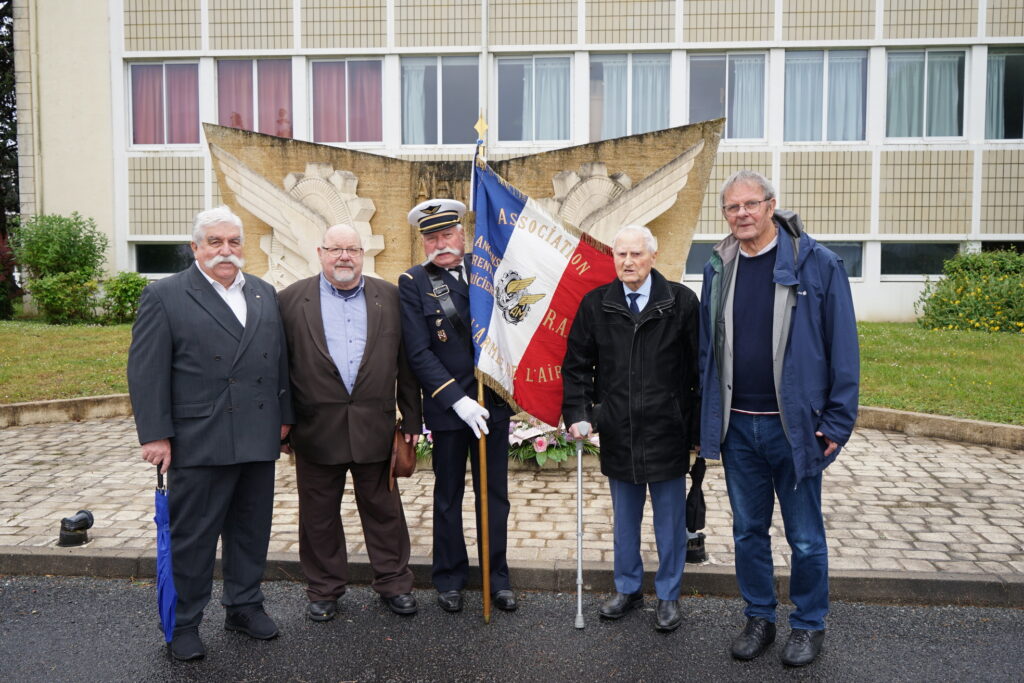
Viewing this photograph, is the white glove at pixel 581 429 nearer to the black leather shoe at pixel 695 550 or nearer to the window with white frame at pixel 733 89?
the black leather shoe at pixel 695 550

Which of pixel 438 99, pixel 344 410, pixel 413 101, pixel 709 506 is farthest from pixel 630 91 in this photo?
pixel 344 410

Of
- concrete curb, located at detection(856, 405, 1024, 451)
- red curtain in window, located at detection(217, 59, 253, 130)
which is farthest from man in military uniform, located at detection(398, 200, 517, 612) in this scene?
red curtain in window, located at detection(217, 59, 253, 130)

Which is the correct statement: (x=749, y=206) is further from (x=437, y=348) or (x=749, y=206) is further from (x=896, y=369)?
(x=896, y=369)

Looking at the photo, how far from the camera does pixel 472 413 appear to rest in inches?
169

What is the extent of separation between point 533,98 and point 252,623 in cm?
1517

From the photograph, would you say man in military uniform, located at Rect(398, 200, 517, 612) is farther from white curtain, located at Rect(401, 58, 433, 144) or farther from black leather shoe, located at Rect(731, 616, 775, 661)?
white curtain, located at Rect(401, 58, 433, 144)

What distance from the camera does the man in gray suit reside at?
3.90 metres

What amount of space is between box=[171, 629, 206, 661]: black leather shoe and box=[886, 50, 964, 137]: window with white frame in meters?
17.4

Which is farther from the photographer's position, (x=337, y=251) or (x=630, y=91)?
(x=630, y=91)

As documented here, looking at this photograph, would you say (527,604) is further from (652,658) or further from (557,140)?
(557,140)

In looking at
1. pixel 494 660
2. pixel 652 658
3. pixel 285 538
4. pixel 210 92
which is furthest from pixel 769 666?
pixel 210 92

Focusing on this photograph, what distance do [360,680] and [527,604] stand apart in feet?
3.80

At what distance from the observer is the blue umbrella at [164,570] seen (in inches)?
155

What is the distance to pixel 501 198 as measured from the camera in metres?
4.71
